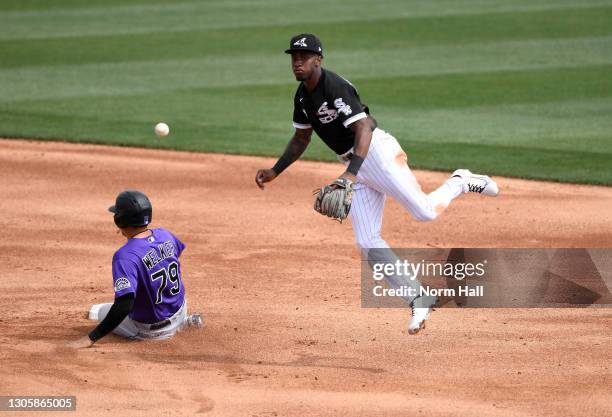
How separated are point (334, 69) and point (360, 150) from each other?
10.6 metres

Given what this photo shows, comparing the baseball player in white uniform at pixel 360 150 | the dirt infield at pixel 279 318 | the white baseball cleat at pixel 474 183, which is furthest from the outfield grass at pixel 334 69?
the baseball player in white uniform at pixel 360 150

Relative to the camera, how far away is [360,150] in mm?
6641

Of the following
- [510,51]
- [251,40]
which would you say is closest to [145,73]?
[251,40]

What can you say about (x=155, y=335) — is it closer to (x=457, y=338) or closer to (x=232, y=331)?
(x=232, y=331)

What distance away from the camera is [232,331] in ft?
23.9

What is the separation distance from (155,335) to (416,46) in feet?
41.8

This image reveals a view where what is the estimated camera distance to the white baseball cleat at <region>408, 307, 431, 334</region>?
264 inches

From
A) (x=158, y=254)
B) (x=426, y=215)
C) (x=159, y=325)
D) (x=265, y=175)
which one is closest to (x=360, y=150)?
(x=426, y=215)

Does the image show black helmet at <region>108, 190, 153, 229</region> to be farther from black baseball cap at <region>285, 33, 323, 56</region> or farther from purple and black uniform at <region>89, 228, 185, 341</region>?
black baseball cap at <region>285, 33, 323, 56</region>

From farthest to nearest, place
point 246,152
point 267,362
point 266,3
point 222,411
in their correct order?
point 266,3 → point 246,152 → point 267,362 → point 222,411

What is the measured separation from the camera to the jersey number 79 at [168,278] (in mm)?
6890

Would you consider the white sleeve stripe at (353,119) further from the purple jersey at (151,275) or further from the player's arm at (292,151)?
the purple jersey at (151,275)

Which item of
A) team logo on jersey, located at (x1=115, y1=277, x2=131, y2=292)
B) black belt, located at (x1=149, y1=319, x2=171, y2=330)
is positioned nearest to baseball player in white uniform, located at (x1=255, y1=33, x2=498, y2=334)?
black belt, located at (x1=149, y1=319, x2=171, y2=330)

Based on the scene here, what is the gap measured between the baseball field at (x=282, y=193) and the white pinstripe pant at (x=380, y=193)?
2.43 feet
